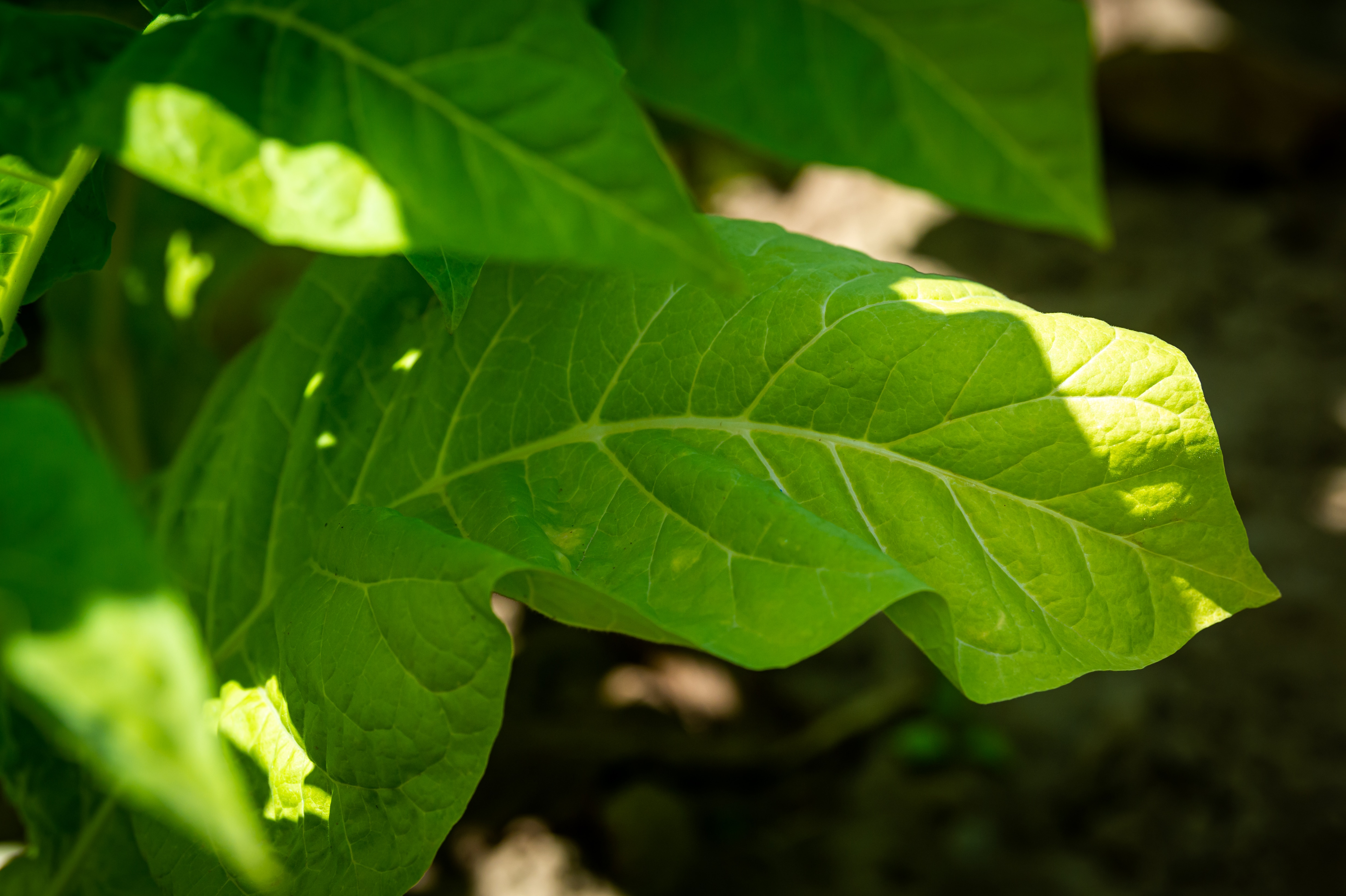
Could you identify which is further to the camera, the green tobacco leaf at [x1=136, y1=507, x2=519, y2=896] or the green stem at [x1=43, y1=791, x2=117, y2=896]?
the green stem at [x1=43, y1=791, x2=117, y2=896]

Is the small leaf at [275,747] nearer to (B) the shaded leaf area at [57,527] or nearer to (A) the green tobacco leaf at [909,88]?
(B) the shaded leaf area at [57,527]

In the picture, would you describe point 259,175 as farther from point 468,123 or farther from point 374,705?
point 374,705

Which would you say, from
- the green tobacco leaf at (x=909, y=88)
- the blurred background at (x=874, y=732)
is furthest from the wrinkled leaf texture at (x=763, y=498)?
the blurred background at (x=874, y=732)

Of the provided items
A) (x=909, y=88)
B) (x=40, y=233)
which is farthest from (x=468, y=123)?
(x=40, y=233)

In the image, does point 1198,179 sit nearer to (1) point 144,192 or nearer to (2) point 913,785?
(2) point 913,785

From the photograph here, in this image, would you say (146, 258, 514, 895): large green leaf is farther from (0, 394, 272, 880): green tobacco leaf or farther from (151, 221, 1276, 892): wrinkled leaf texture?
(0, 394, 272, 880): green tobacco leaf

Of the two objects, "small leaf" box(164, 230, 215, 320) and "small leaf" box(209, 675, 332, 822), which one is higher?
"small leaf" box(209, 675, 332, 822)

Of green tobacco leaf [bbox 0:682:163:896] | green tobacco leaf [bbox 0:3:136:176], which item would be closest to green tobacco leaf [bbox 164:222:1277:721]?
green tobacco leaf [bbox 0:682:163:896]
